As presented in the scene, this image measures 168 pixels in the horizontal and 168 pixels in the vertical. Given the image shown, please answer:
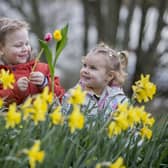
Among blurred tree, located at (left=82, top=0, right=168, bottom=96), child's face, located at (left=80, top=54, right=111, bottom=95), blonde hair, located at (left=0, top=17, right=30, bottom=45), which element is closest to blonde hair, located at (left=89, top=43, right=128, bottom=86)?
child's face, located at (left=80, top=54, right=111, bottom=95)

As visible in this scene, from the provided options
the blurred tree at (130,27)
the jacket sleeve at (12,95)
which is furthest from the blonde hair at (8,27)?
the blurred tree at (130,27)

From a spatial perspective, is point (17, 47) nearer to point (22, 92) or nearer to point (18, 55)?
point (18, 55)

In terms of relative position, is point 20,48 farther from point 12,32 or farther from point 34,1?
point 34,1

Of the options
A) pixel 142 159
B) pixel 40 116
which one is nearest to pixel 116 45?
pixel 142 159

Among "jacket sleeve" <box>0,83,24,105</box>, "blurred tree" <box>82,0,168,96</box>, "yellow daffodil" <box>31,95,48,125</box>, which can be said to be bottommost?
"yellow daffodil" <box>31,95,48,125</box>

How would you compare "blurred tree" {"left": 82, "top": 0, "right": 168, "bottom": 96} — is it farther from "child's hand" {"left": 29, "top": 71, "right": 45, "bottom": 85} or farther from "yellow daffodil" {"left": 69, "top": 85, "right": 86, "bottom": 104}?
"yellow daffodil" {"left": 69, "top": 85, "right": 86, "bottom": 104}

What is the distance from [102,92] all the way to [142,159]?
105 cm

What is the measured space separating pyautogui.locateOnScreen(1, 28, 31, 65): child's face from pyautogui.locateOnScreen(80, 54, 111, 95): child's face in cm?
39

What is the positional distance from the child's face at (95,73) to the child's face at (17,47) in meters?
0.39

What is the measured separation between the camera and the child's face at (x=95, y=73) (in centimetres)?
401

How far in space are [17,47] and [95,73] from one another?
536 mm

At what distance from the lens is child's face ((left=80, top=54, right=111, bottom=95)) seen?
4.01 metres

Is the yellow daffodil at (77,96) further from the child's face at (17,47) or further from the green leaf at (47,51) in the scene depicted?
the child's face at (17,47)

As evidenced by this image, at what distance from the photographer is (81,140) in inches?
119
